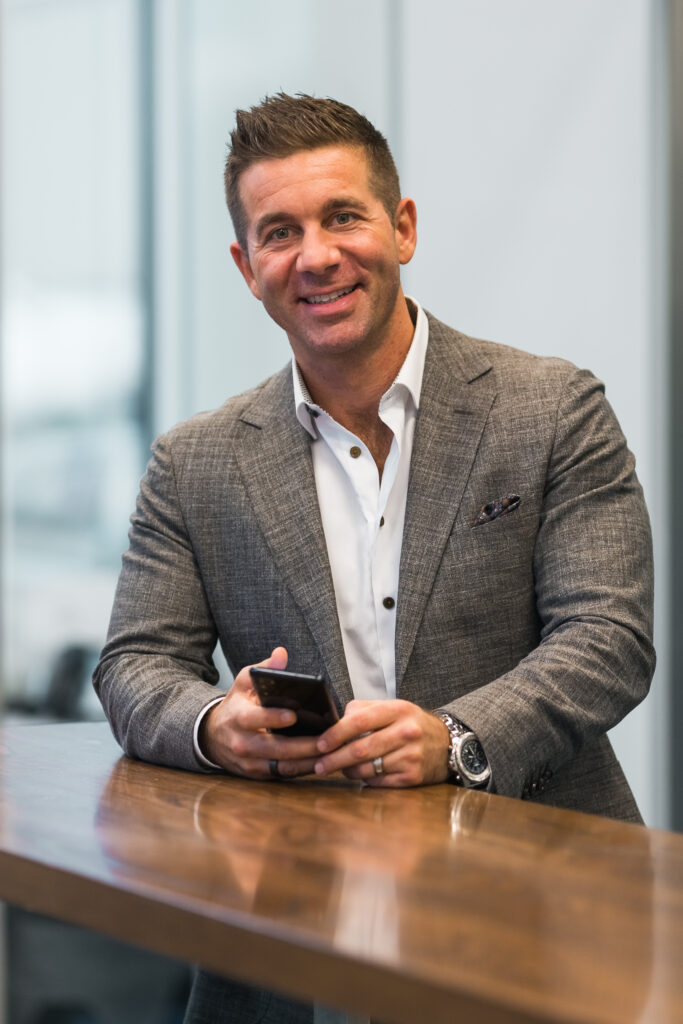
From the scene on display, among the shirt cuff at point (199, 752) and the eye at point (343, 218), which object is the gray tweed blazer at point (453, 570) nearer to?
the shirt cuff at point (199, 752)

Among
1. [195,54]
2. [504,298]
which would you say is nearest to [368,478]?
[504,298]

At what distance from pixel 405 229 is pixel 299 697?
38.7 inches

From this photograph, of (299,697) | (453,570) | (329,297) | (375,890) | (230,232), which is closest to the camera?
(375,890)

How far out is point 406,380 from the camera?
196 centimetres

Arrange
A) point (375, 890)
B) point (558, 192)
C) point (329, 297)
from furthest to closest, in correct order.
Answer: point (558, 192)
point (329, 297)
point (375, 890)

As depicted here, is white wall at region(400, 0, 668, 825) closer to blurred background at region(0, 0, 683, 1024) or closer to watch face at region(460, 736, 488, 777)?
blurred background at region(0, 0, 683, 1024)

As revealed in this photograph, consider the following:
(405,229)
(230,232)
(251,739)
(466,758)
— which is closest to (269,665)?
(251,739)

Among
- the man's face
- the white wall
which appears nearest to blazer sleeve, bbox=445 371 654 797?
the man's face

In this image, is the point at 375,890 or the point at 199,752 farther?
the point at 199,752

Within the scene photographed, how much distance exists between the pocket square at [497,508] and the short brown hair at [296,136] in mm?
513

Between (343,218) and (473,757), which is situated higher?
(343,218)

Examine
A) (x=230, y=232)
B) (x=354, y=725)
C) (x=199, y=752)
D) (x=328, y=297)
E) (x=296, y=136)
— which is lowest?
Answer: (x=199, y=752)

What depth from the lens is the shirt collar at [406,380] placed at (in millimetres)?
1965

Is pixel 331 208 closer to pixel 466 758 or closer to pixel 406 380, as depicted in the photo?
pixel 406 380
